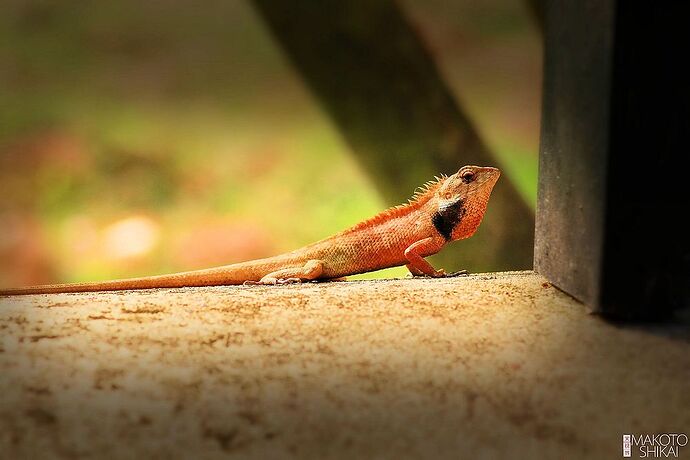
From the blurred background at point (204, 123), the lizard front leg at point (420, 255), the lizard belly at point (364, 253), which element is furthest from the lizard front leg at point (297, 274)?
the blurred background at point (204, 123)

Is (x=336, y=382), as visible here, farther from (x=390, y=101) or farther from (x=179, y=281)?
(x=390, y=101)

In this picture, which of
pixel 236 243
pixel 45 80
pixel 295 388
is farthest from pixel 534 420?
pixel 45 80

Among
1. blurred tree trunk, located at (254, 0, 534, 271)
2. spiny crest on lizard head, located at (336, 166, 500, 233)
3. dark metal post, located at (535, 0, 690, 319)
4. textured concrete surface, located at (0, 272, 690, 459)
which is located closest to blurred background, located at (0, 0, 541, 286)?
blurred tree trunk, located at (254, 0, 534, 271)

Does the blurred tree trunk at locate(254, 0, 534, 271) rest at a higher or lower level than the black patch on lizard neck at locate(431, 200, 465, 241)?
higher

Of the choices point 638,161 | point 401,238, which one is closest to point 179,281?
point 401,238

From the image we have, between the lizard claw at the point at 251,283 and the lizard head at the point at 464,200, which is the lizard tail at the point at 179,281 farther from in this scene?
the lizard head at the point at 464,200

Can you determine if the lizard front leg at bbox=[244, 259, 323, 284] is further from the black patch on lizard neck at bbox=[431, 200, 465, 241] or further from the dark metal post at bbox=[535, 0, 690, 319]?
the dark metal post at bbox=[535, 0, 690, 319]

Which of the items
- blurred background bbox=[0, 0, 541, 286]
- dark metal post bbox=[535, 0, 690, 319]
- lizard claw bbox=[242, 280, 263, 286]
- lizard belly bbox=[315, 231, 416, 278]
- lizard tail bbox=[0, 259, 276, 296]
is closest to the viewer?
dark metal post bbox=[535, 0, 690, 319]
